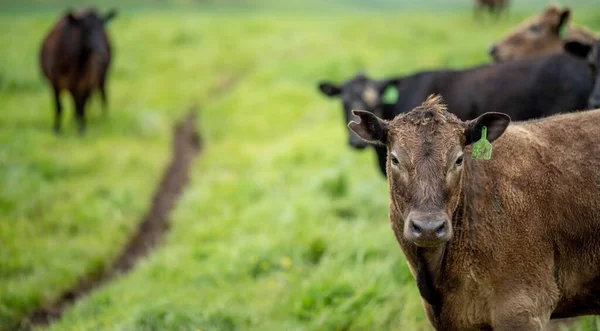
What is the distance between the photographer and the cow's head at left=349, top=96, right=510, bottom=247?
3.64m

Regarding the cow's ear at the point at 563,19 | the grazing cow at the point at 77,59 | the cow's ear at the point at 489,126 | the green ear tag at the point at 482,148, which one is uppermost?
the cow's ear at the point at 489,126

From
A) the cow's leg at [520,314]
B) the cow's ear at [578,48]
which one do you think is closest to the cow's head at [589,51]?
the cow's ear at [578,48]

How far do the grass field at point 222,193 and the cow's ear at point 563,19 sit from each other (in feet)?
10.9

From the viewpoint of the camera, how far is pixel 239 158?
11852mm

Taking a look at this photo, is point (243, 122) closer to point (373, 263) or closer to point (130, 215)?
point (130, 215)

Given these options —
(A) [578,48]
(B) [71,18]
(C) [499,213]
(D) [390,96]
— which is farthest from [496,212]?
(B) [71,18]

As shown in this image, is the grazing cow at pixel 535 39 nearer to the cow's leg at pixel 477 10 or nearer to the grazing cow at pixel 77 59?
the grazing cow at pixel 77 59

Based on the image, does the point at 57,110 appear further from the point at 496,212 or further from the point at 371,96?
the point at 496,212

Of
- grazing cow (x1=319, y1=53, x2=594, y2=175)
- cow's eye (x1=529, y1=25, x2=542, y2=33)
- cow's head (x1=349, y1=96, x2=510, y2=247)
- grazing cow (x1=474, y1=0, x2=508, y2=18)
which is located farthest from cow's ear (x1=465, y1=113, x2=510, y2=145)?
grazing cow (x1=474, y1=0, x2=508, y2=18)

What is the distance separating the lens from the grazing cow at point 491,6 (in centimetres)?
2252

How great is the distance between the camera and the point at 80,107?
508 inches

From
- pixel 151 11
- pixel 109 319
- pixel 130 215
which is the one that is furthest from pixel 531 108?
pixel 151 11

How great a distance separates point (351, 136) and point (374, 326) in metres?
3.38

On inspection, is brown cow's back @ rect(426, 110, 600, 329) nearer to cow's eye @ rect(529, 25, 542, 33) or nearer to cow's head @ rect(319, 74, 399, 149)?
cow's head @ rect(319, 74, 399, 149)
